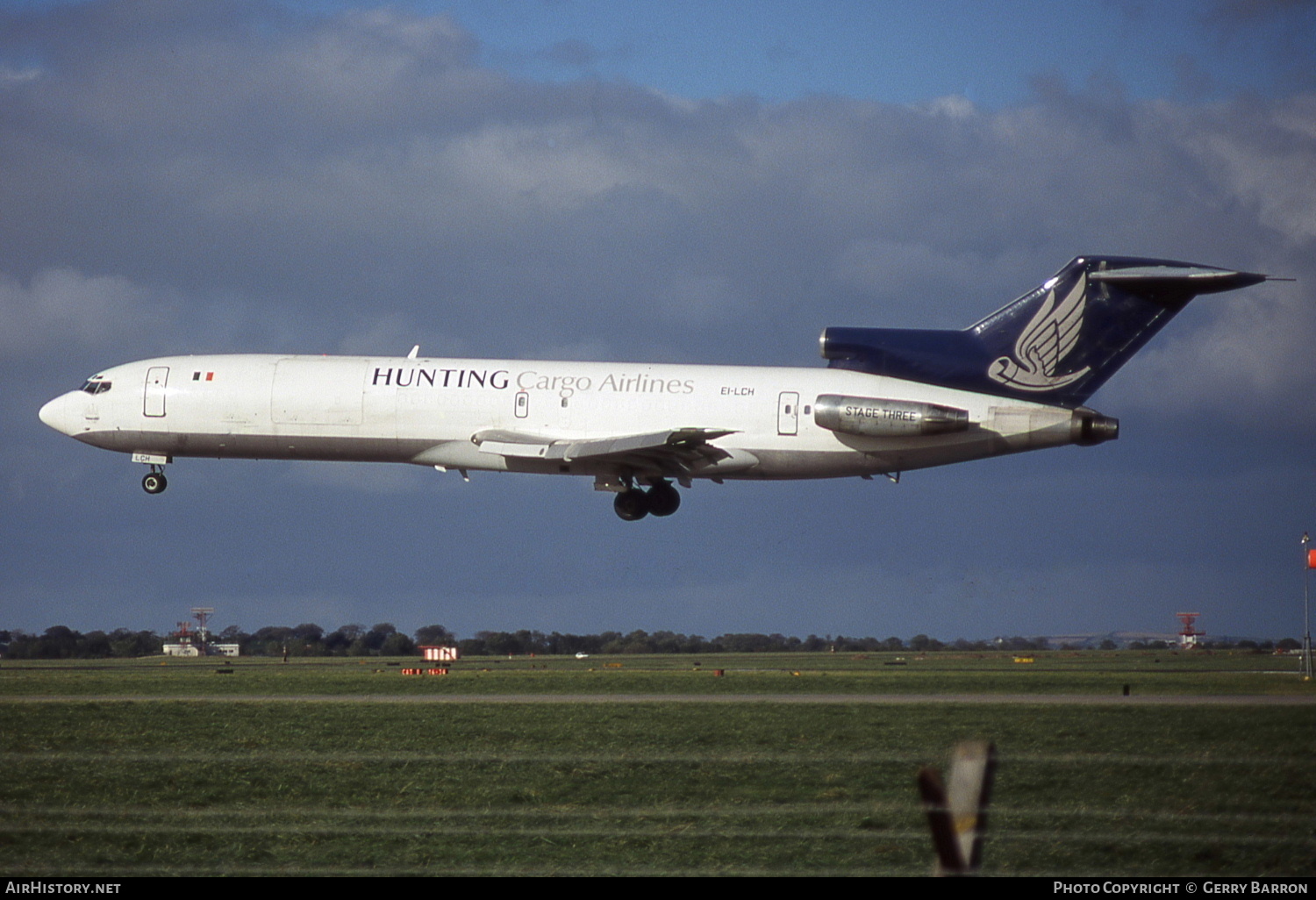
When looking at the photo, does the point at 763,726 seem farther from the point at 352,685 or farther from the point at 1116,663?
the point at 1116,663

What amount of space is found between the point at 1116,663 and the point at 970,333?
1274 cm

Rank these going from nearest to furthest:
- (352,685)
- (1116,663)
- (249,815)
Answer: (249,815)
(352,685)
(1116,663)

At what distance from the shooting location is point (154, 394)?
3875cm

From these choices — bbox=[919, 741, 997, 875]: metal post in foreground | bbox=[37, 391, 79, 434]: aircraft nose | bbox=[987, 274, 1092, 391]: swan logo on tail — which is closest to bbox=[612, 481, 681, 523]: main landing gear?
bbox=[987, 274, 1092, 391]: swan logo on tail

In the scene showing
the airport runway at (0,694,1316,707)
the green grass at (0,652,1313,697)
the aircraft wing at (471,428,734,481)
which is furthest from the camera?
the aircraft wing at (471,428,734,481)

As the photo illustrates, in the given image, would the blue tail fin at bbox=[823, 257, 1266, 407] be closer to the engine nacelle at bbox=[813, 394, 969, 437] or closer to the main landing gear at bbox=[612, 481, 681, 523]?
the engine nacelle at bbox=[813, 394, 969, 437]

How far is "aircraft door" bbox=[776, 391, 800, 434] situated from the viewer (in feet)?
119

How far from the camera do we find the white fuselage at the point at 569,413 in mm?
36250

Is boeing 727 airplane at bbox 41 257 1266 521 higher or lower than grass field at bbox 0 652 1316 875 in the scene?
higher

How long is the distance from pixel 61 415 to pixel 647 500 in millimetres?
17696

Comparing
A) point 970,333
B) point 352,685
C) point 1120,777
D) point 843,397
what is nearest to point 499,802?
point 1120,777

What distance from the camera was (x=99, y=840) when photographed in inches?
513

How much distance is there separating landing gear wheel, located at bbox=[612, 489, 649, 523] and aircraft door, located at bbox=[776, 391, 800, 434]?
4.67 meters

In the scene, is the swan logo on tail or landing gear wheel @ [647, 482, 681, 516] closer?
the swan logo on tail
